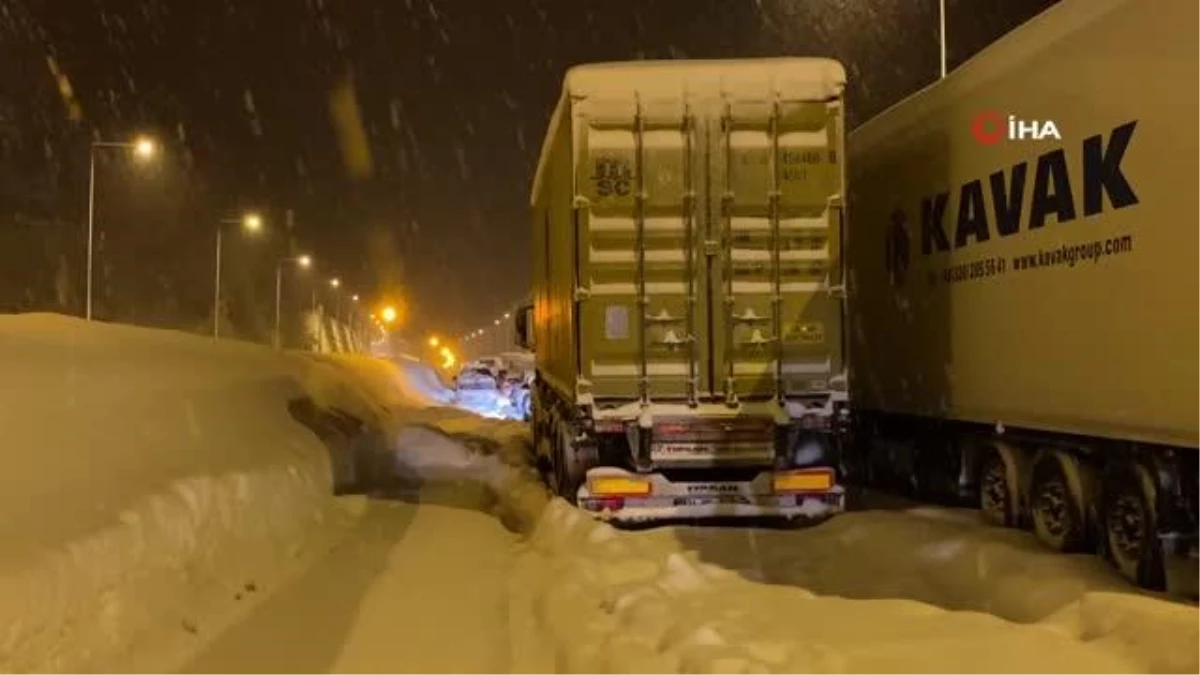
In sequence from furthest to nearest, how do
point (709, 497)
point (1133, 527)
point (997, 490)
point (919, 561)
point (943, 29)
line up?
point (943, 29) < point (709, 497) < point (997, 490) < point (919, 561) < point (1133, 527)

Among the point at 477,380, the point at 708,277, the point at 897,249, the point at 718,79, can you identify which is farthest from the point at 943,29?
the point at 477,380

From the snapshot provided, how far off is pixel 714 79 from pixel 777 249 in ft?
5.72

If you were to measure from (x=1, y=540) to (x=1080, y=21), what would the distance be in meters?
8.29

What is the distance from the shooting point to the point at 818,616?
843cm

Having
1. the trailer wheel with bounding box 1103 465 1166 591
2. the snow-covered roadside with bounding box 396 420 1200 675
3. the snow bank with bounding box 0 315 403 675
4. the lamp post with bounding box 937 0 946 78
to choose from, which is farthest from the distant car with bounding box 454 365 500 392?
the trailer wheel with bounding box 1103 465 1166 591

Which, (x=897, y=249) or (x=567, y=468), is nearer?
(x=567, y=468)

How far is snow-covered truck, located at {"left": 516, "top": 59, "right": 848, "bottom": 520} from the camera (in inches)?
504

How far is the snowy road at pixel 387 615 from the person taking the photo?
27.9 feet

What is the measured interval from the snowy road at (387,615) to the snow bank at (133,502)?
1.46 ft

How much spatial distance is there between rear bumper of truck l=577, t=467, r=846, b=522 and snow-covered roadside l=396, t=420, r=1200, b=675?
327 mm

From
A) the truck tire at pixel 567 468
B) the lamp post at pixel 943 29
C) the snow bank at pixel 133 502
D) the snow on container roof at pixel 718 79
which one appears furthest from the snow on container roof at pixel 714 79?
the lamp post at pixel 943 29

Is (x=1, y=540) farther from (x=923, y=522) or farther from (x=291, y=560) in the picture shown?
(x=923, y=522)

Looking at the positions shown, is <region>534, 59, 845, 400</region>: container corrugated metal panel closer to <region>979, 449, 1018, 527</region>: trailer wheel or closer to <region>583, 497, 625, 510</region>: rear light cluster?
<region>583, 497, 625, 510</region>: rear light cluster

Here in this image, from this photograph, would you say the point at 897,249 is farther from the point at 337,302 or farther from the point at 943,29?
the point at 337,302
